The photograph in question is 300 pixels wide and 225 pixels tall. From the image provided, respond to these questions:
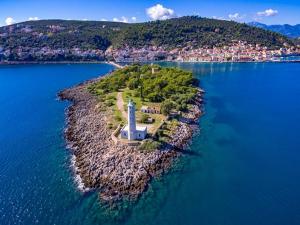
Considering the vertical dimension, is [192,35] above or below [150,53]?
above

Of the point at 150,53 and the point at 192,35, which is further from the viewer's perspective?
the point at 192,35

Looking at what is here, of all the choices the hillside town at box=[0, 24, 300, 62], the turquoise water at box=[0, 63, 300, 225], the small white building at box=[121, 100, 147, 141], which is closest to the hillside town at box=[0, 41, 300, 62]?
the hillside town at box=[0, 24, 300, 62]

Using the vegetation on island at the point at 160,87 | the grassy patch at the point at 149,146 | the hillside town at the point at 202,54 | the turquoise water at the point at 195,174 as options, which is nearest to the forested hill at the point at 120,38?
the hillside town at the point at 202,54

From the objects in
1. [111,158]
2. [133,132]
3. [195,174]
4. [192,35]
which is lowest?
[195,174]

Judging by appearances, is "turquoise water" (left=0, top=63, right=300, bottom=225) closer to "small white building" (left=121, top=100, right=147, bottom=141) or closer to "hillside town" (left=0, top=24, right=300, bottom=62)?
"small white building" (left=121, top=100, right=147, bottom=141)

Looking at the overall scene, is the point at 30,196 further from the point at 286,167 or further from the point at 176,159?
the point at 286,167

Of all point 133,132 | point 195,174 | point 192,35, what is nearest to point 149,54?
point 192,35

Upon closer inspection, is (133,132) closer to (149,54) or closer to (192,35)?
(149,54)

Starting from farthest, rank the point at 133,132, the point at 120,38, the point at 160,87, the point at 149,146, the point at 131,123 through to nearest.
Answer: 1. the point at 120,38
2. the point at 160,87
3. the point at 133,132
4. the point at 131,123
5. the point at 149,146
